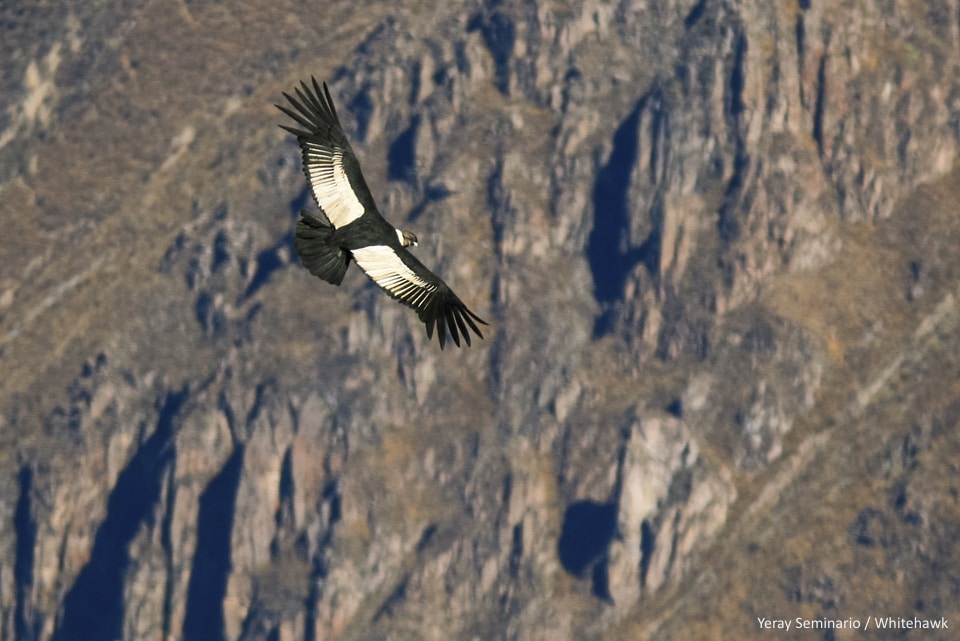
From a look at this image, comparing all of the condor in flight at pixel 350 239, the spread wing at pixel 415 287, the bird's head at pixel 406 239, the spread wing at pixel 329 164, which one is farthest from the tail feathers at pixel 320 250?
the bird's head at pixel 406 239

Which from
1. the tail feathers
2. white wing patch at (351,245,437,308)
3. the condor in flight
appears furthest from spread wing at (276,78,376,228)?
white wing patch at (351,245,437,308)

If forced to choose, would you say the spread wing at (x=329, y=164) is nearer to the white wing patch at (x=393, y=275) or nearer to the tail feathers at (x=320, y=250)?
the tail feathers at (x=320, y=250)

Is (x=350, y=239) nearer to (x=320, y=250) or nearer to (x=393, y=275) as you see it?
(x=320, y=250)

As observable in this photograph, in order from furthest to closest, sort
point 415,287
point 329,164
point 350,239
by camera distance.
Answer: point 329,164 → point 350,239 → point 415,287

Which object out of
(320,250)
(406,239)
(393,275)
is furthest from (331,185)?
(393,275)

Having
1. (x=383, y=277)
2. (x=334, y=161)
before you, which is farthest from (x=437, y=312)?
(x=334, y=161)

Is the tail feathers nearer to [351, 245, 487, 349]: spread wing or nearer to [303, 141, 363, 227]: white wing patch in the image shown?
[351, 245, 487, 349]: spread wing

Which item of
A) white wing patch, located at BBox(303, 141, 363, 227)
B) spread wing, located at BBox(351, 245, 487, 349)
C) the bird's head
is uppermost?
white wing patch, located at BBox(303, 141, 363, 227)

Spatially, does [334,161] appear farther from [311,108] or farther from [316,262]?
[316,262]
